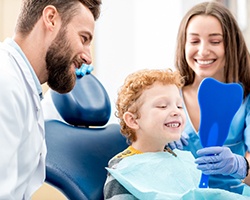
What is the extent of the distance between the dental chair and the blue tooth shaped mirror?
41 cm

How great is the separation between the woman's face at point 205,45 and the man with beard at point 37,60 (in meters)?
0.62

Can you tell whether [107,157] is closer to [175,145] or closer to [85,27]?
[175,145]

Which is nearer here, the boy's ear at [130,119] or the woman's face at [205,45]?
the boy's ear at [130,119]

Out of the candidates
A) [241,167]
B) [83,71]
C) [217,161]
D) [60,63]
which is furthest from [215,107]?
[83,71]

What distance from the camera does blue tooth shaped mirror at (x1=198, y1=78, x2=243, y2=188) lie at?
1.53m

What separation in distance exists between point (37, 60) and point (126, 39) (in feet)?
6.24

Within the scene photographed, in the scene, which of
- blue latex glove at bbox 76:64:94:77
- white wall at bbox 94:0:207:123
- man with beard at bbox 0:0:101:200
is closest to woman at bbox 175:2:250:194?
blue latex glove at bbox 76:64:94:77

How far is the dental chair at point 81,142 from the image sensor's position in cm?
161

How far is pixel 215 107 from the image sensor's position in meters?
1.54

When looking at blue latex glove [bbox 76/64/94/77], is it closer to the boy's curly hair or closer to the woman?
the boy's curly hair

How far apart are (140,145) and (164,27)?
64.8 inches

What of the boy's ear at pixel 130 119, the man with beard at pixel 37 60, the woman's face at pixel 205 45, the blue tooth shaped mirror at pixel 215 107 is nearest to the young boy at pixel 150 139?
the boy's ear at pixel 130 119

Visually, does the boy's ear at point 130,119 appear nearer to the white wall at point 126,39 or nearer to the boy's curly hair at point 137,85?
the boy's curly hair at point 137,85

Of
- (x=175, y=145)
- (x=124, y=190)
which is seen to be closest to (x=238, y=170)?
(x=175, y=145)
